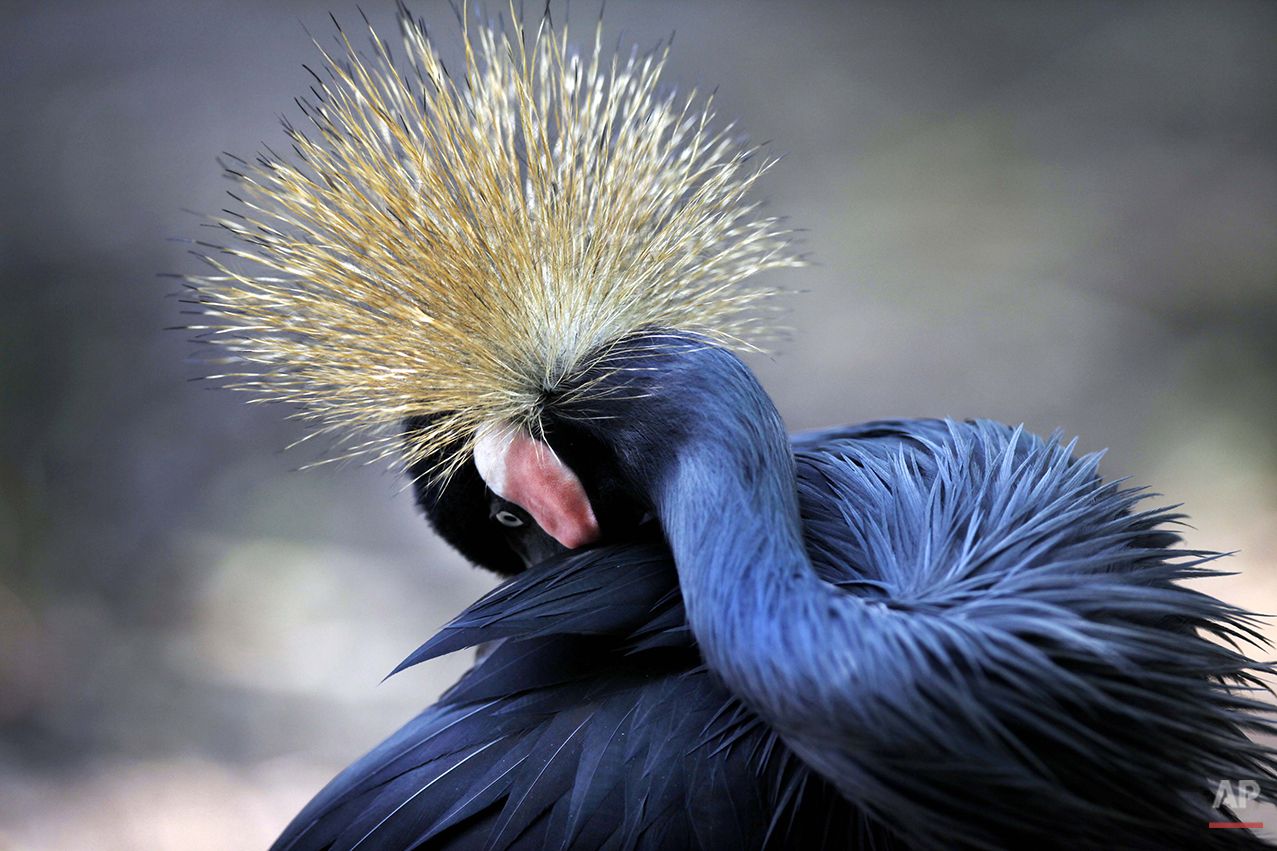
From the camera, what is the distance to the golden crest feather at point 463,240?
2.64ft

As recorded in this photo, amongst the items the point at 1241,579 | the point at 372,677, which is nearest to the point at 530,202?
the point at 372,677

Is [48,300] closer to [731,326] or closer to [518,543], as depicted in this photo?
[518,543]

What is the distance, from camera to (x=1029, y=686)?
0.58m

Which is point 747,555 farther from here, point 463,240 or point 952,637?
point 463,240

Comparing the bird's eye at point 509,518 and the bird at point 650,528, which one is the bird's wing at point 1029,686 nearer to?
the bird at point 650,528

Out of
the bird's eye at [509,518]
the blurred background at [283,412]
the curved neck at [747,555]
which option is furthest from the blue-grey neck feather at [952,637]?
the blurred background at [283,412]

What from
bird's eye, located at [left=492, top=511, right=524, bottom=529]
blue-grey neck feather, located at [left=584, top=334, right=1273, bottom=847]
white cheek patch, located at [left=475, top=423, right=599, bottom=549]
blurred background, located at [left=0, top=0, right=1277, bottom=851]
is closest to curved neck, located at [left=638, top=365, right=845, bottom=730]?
blue-grey neck feather, located at [left=584, top=334, right=1273, bottom=847]

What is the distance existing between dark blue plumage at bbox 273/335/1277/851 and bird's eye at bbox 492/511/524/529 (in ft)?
0.21

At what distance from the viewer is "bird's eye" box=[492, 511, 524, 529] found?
97 cm

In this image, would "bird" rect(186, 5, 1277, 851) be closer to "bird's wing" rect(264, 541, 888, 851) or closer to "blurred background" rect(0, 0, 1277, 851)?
"bird's wing" rect(264, 541, 888, 851)

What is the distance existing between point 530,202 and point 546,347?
13 cm

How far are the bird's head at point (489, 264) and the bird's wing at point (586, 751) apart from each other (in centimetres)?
10

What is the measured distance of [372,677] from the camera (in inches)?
82.7

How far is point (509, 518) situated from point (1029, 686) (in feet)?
1.85
